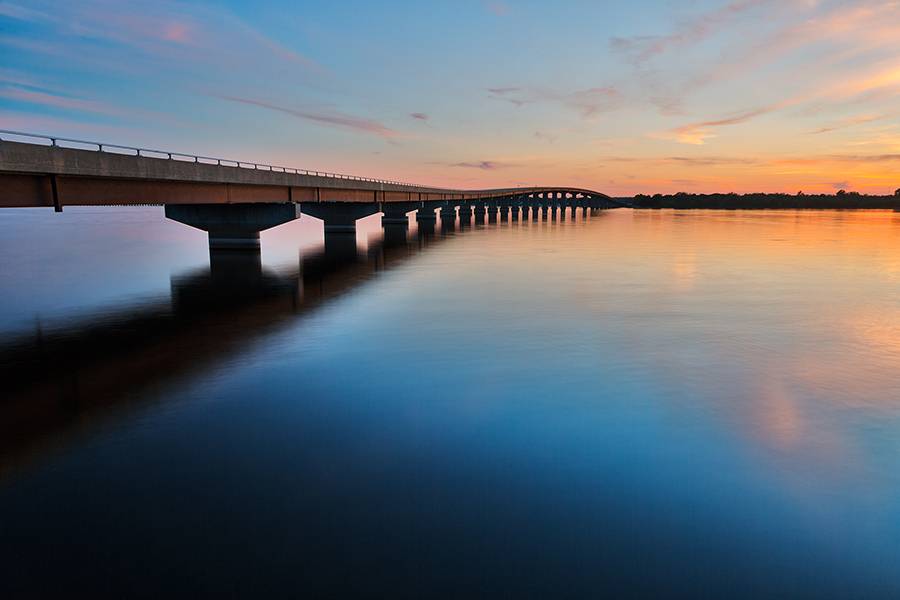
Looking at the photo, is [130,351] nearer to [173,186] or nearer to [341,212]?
[173,186]

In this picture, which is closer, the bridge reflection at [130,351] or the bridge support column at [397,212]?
the bridge reflection at [130,351]

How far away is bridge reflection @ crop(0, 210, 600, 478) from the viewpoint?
1263cm

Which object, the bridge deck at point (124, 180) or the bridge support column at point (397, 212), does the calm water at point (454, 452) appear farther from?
the bridge support column at point (397, 212)

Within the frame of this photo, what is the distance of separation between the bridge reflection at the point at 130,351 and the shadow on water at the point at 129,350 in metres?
0.03

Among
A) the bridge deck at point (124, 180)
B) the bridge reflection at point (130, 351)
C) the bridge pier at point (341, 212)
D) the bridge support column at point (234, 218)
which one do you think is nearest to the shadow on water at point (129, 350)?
the bridge reflection at point (130, 351)

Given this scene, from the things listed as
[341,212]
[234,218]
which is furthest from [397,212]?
[234,218]

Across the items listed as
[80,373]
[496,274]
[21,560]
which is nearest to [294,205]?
[496,274]

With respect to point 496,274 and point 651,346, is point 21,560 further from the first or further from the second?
point 496,274

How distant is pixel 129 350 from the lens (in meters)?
19.3

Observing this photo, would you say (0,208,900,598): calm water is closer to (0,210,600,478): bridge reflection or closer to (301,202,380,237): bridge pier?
(0,210,600,478): bridge reflection

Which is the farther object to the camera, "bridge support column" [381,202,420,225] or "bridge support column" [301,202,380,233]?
"bridge support column" [381,202,420,225]

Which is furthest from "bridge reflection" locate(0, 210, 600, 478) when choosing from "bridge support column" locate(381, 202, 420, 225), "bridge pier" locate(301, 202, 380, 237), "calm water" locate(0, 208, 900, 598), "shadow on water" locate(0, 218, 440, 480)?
"bridge support column" locate(381, 202, 420, 225)

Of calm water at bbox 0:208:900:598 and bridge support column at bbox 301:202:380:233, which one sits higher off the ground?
bridge support column at bbox 301:202:380:233

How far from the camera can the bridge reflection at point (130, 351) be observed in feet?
41.4
